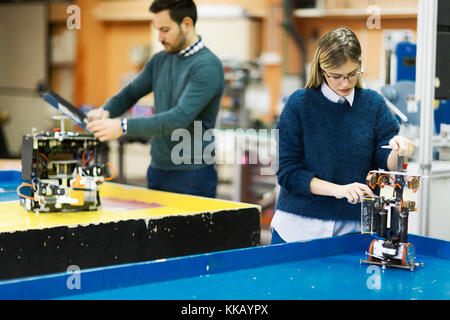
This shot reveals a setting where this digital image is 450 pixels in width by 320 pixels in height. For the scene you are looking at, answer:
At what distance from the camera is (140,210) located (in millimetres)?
2209

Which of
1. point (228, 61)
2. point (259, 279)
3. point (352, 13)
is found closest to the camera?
point (259, 279)

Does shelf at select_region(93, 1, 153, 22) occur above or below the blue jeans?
above

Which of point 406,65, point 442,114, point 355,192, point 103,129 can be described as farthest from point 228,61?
point 355,192

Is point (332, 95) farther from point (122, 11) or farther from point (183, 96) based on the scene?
point (122, 11)

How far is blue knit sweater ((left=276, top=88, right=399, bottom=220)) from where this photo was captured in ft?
5.98

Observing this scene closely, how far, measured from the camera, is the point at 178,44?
2619mm

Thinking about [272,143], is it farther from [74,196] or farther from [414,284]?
[414,284]

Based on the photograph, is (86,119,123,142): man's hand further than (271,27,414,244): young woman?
Yes

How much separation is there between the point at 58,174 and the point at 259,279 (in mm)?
1079

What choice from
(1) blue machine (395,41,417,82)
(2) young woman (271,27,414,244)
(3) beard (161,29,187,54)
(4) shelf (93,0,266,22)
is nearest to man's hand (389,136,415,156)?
(2) young woman (271,27,414,244)

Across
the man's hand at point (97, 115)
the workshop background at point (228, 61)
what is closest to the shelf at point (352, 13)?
the workshop background at point (228, 61)

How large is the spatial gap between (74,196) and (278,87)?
5721 millimetres

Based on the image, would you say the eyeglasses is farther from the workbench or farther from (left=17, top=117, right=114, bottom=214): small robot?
(left=17, top=117, right=114, bottom=214): small robot

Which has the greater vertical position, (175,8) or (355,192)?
(175,8)
